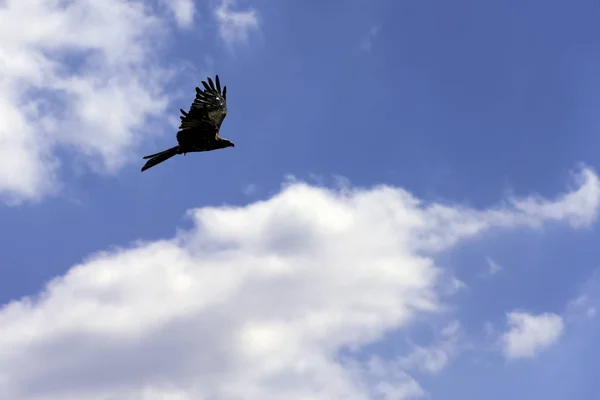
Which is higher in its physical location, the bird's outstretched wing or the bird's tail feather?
the bird's outstretched wing

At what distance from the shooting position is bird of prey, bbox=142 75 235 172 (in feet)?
179

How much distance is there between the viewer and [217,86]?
182 feet

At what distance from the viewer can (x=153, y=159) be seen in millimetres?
55000

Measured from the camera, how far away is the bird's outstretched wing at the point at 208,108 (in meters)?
54.4

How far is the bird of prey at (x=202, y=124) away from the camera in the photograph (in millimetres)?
54469

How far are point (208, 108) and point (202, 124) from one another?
904mm

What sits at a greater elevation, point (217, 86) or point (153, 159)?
point (217, 86)

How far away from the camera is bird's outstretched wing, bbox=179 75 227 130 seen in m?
54.4

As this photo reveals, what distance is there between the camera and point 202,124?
2153 inches

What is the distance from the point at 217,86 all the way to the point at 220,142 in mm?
2927

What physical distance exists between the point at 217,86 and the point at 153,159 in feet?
16.6

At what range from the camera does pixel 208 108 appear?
54844mm

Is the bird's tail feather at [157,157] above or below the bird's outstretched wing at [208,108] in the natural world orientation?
below

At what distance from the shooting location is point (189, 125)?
54.4 meters
